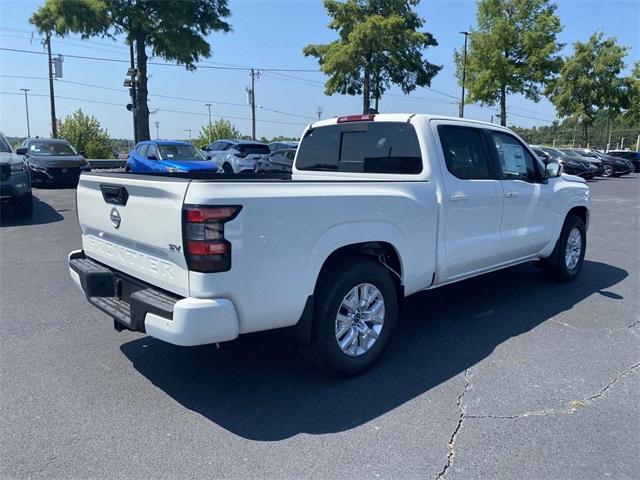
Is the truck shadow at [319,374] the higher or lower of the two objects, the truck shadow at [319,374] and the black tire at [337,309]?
the lower

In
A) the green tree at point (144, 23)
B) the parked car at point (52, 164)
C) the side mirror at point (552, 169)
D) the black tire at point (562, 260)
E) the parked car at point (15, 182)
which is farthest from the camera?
the green tree at point (144, 23)

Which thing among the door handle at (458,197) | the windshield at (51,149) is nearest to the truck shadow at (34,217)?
the windshield at (51,149)

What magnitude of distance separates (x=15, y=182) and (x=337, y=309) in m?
8.87

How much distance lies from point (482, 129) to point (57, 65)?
33233 millimetres

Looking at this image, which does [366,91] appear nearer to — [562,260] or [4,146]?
[4,146]

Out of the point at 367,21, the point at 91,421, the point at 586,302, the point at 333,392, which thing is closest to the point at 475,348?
the point at 333,392

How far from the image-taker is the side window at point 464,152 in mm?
4375

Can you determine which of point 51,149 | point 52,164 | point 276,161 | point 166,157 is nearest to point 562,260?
point 166,157

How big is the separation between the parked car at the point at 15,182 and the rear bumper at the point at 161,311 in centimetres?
757

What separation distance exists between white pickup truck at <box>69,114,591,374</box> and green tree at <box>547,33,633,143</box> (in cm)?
3143

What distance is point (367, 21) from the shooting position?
2477cm

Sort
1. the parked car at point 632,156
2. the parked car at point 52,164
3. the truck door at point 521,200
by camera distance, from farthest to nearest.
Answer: the parked car at point 632,156 < the parked car at point 52,164 < the truck door at point 521,200

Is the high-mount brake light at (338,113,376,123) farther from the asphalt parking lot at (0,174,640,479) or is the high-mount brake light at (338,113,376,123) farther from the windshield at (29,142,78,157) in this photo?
the windshield at (29,142,78,157)

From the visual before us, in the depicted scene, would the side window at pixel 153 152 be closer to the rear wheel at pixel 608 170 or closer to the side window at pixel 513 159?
the side window at pixel 513 159
